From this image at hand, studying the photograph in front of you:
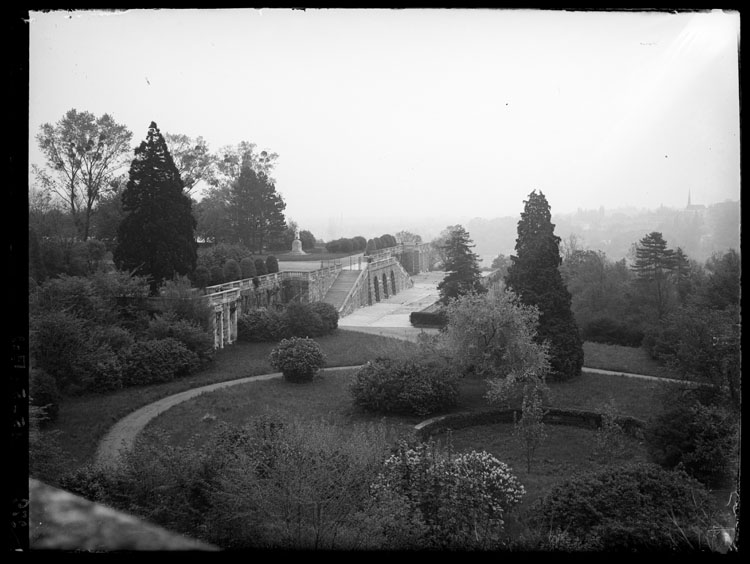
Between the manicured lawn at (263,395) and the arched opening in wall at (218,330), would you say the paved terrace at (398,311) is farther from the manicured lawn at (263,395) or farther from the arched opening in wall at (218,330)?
the arched opening in wall at (218,330)

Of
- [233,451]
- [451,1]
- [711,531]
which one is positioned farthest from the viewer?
[233,451]

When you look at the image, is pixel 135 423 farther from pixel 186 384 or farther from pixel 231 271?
pixel 231 271

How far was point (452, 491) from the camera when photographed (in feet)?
21.2

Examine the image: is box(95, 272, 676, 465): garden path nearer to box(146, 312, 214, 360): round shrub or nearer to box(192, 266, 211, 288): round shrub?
box(146, 312, 214, 360): round shrub

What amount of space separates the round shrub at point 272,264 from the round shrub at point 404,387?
72.4 inches

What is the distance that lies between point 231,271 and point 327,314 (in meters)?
1.46

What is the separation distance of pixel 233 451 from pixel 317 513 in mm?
1323

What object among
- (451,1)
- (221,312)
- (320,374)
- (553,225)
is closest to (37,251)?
(221,312)

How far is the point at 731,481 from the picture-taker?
607 centimetres

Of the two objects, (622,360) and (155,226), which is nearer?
(155,226)

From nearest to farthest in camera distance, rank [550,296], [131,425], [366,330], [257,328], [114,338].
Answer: [131,425] → [114,338] → [257,328] → [366,330] → [550,296]

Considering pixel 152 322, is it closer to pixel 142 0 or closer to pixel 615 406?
pixel 142 0

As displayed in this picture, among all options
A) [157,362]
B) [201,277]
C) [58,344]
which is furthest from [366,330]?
[58,344]
